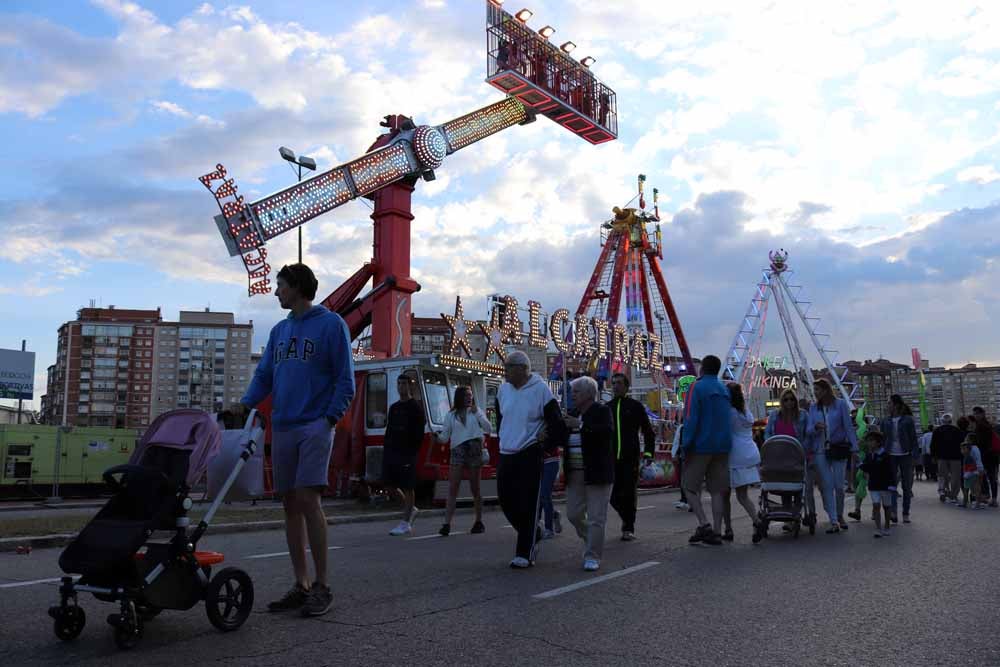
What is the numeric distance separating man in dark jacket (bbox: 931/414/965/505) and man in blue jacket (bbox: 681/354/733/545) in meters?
8.42

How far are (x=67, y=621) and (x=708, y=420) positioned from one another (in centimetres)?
654

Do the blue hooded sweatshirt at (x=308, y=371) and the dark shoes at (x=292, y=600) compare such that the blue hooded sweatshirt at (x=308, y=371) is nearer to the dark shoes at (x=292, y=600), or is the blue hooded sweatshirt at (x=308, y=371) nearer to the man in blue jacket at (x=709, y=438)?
the dark shoes at (x=292, y=600)

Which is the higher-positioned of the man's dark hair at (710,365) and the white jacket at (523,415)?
the man's dark hair at (710,365)

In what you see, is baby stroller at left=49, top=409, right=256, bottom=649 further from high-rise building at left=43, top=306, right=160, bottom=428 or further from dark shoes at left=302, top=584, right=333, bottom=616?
high-rise building at left=43, top=306, right=160, bottom=428

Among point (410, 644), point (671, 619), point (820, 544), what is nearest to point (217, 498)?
point (410, 644)

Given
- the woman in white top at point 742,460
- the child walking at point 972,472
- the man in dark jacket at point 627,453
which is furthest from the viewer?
the child walking at point 972,472

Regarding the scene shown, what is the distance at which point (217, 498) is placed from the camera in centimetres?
477

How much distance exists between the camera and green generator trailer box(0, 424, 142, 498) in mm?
→ 18906

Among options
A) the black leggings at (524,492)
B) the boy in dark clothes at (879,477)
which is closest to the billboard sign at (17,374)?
the boy in dark clothes at (879,477)

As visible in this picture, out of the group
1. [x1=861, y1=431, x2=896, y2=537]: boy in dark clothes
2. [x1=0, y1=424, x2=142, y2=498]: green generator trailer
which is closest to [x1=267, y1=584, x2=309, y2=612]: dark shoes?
[x1=861, y1=431, x2=896, y2=537]: boy in dark clothes

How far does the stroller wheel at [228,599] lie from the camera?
438 centimetres

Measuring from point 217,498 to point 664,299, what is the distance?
208 feet

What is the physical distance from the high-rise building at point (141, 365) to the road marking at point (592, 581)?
495 feet

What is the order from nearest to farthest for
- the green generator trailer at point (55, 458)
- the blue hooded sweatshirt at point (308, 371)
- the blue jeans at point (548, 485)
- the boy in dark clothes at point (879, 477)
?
the blue hooded sweatshirt at point (308, 371) → the blue jeans at point (548, 485) → the boy in dark clothes at point (879, 477) → the green generator trailer at point (55, 458)
